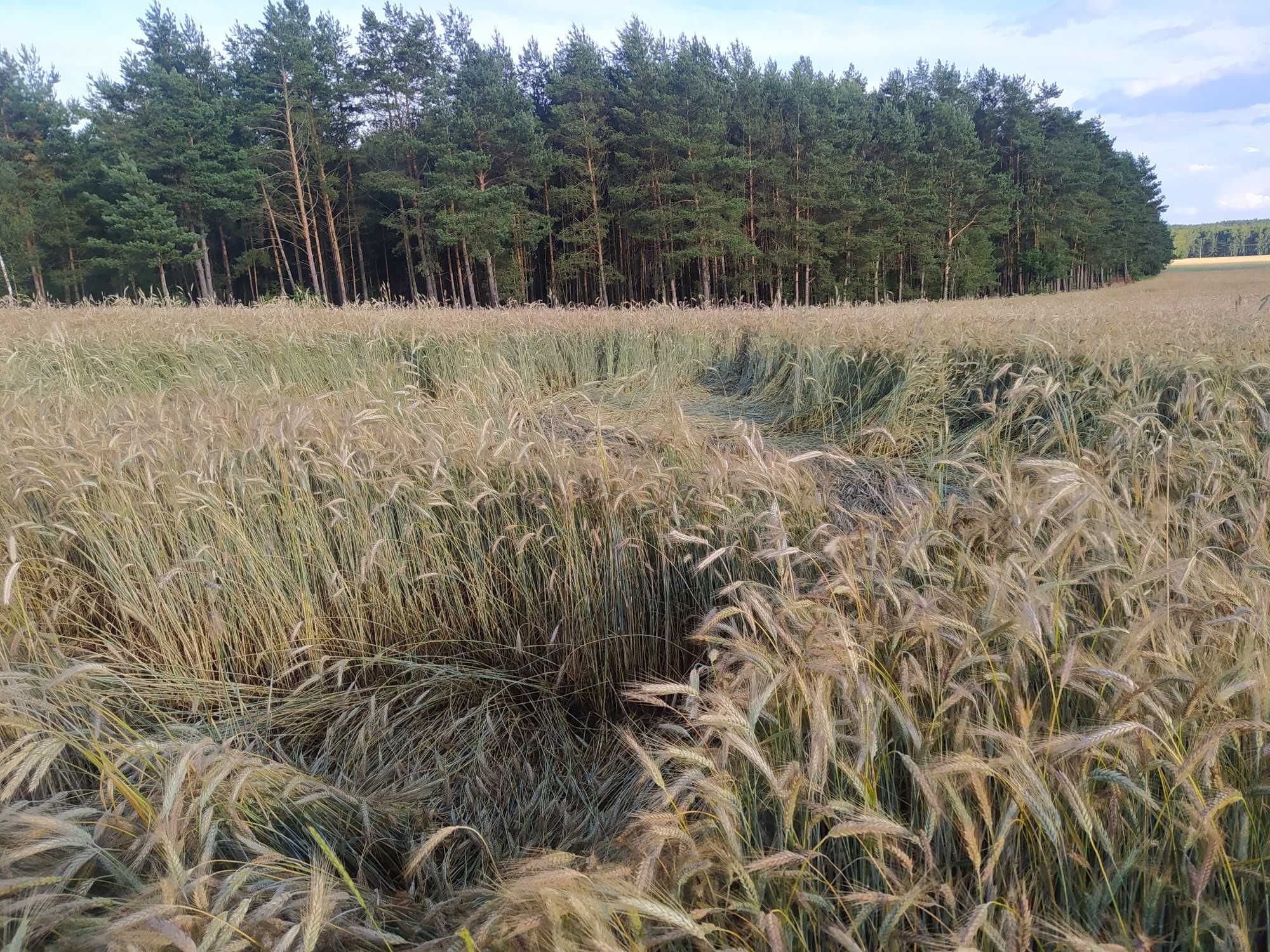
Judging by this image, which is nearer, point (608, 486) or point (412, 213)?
point (608, 486)

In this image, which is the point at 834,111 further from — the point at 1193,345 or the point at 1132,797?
the point at 1132,797

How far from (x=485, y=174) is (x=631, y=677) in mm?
27914

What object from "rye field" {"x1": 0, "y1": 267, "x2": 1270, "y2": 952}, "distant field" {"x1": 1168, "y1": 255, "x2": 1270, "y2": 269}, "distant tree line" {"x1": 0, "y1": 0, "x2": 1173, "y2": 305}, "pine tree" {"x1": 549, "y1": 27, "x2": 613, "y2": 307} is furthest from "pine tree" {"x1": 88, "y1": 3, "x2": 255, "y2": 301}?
"distant field" {"x1": 1168, "y1": 255, "x2": 1270, "y2": 269}

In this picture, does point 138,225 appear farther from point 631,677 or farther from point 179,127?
point 631,677

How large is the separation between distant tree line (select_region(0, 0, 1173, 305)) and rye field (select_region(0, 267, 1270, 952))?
71.3ft

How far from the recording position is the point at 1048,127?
40.6 m

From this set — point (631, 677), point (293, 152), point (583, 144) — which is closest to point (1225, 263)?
point (583, 144)

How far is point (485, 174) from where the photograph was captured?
26734mm

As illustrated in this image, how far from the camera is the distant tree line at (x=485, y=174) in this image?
84.9ft

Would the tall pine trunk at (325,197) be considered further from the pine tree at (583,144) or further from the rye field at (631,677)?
the rye field at (631,677)

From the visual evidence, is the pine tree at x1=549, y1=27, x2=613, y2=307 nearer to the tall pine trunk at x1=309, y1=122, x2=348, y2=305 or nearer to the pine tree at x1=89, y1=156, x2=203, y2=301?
the tall pine trunk at x1=309, y1=122, x2=348, y2=305

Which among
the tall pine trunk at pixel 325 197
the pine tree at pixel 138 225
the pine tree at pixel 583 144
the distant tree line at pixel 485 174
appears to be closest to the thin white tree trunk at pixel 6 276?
the distant tree line at pixel 485 174

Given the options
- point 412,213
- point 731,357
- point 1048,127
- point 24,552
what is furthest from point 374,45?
point 1048,127

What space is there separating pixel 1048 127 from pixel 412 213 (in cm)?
3761
